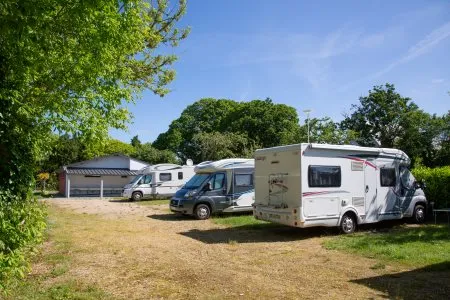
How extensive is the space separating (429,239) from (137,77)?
30.4ft

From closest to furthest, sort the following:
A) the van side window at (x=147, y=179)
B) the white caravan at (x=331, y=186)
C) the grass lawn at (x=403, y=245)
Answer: the grass lawn at (x=403, y=245) < the white caravan at (x=331, y=186) < the van side window at (x=147, y=179)

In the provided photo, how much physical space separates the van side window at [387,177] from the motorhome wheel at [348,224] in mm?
1721

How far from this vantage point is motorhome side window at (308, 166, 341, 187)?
11.5 metres

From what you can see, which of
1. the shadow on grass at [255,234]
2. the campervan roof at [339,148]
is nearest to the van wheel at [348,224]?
the shadow on grass at [255,234]

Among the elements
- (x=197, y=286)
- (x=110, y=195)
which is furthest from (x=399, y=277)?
(x=110, y=195)

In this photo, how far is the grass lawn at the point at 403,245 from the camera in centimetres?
873

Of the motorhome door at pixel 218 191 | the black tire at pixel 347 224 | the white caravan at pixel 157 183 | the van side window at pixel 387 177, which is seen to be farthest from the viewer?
the white caravan at pixel 157 183

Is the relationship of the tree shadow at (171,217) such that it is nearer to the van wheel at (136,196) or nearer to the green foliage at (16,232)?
the van wheel at (136,196)

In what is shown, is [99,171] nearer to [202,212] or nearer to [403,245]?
[202,212]

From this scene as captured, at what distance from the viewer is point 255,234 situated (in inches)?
492

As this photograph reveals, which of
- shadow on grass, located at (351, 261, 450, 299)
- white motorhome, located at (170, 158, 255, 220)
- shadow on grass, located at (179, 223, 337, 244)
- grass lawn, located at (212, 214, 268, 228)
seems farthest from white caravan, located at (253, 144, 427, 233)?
shadow on grass, located at (351, 261, 450, 299)

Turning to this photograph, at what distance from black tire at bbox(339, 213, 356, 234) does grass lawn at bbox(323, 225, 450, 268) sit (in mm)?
247

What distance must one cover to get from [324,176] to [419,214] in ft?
15.7

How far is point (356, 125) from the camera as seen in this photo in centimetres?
3972
